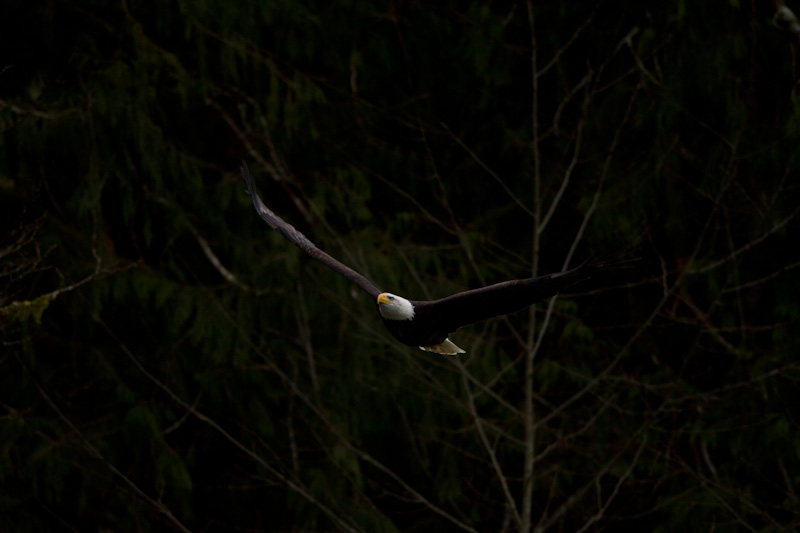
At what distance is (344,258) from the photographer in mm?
8656

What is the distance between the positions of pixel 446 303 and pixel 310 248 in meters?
0.92

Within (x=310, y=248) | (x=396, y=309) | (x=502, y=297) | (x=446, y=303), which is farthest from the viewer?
(x=310, y=248)

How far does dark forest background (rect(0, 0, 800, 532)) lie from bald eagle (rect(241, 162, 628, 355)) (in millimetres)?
2582

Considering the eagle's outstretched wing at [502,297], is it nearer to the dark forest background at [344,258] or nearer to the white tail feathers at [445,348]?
the white tail feathers at [445,348]

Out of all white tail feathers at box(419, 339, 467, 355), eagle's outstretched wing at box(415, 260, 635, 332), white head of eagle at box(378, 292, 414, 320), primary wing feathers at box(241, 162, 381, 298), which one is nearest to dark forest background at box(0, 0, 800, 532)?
white tail feathers at box(419, 339, 467, 355)

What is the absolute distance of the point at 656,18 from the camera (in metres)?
9.52

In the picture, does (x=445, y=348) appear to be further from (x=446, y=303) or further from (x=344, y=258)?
(x=344, y=258)

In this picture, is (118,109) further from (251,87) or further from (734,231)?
(734,231)

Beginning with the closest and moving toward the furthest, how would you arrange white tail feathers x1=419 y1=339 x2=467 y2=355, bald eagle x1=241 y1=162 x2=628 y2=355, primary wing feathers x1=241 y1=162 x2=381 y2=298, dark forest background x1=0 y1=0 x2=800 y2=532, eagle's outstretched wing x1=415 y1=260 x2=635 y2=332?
1. eagle's outstretched wing x1=415 y1=260 x2=635 y2=332
2. bald eagle x1=241 y1=162 x2=628 y2=355
3. primary wing feathers x1=241 y1=162 x2=381 y2=298
4. white tail feathers x1=419 y1=339 x2=467 y2=355
5. dark forest background x1=0 y1=0 x2=800 y2=532

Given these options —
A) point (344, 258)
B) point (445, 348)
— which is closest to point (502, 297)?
point (445, 348)

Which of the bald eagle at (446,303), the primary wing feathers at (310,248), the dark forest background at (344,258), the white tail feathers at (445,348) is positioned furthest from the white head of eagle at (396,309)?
the dark forest background at (344,258)

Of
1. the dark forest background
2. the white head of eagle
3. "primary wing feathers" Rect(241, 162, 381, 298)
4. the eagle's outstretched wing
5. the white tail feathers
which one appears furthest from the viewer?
the dark forest background

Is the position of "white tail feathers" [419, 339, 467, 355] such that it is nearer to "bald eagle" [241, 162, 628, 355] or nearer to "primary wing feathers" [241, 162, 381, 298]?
"bald eagle" [241, 162, 628, 355]

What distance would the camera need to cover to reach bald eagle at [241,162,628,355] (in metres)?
4.50
